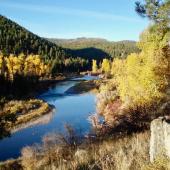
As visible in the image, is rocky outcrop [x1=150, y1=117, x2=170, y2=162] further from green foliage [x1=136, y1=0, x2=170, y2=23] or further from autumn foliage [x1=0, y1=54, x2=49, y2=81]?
autumn foliage [x1=0, y1=54, x2=49, y2=81]

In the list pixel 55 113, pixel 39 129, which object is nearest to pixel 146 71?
pixel 39 129

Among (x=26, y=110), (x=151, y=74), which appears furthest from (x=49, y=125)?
(x=151, y=74)

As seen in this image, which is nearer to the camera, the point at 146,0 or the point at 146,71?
the point at 146,0

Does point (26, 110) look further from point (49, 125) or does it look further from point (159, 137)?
point (159, 137)

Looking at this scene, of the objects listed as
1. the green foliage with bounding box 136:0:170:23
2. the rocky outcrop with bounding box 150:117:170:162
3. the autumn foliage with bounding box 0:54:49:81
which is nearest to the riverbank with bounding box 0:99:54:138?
the autumn foliage with bounding box 0:54:49:81

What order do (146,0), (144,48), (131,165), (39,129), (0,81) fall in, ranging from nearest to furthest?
(131,165) → (146,0) → (144,48) → (39,129) → (0,81)

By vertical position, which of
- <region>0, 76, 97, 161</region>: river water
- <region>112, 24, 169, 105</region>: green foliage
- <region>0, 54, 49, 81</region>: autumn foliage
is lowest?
<region>0, 76, 97, 161</region>: river water

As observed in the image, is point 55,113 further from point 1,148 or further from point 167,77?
point 167,77

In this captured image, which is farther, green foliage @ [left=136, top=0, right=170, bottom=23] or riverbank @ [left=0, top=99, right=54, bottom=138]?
riverbank @ [left=0, top=99, right=54, bottom=138]

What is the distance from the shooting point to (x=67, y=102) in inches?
3206

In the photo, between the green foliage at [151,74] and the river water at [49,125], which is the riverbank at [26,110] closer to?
the river water at [49,125]

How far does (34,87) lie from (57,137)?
2947 inches

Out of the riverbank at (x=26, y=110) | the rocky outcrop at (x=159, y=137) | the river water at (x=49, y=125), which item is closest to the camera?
the rocky outcrop at (x=159, y=137)

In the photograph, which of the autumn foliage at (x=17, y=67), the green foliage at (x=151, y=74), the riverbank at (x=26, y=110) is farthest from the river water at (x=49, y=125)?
the autumn foliage at (x=17, y=67)
